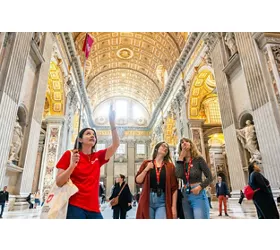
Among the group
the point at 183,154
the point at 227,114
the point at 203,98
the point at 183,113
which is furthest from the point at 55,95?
the point at 183,154

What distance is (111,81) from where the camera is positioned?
Answer: 23422 mm

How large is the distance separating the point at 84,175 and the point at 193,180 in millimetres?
1210

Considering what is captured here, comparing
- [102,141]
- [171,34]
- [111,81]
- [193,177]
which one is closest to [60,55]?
[171,34]

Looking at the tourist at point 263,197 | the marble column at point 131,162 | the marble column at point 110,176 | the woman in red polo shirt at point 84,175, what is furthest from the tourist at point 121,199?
the marble column at point 110,176

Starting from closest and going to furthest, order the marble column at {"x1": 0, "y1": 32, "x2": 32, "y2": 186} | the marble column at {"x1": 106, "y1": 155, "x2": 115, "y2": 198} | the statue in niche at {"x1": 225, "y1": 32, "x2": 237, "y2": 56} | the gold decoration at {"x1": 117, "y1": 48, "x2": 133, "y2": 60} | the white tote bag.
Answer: the white tote bag
the marble column at {"x1": 0, "y1": 32, "x2": 32, "y2": 186}
the statue in niche at {"x1": 225, "y1": 32, "x2": 237, "y2": 56}
the gold decoration at {"x1": 117, "y1": 48, "x2": 133, "y2": 60}
the marble column at {"x1": 106, "y1": 155, "x2": 115, "y2": 198}

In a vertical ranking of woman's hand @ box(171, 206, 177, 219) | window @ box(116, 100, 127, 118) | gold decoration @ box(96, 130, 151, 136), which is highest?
window @ box(116, 100, 127, 118)

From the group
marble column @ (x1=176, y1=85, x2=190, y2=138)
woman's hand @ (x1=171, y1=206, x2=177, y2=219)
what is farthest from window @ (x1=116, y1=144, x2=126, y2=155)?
woman's hand @ (x1=171, y1=206, x2=177, y2=219)

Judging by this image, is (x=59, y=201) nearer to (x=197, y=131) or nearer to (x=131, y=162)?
(x=197, y=131)

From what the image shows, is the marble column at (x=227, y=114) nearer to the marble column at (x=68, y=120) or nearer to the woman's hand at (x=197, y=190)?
the woman's hand at (x=197, y=190)

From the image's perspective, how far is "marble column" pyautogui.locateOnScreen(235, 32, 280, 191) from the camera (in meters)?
5.02

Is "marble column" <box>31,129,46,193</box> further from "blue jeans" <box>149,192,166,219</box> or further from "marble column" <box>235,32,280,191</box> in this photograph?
"blue jeans" <box>149,192,166,219</box>

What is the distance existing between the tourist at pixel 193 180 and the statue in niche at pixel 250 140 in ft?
13.4

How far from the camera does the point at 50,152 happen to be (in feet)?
37.5

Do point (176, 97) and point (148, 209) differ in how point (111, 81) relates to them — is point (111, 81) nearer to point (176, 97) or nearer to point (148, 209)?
point (176, 97)
